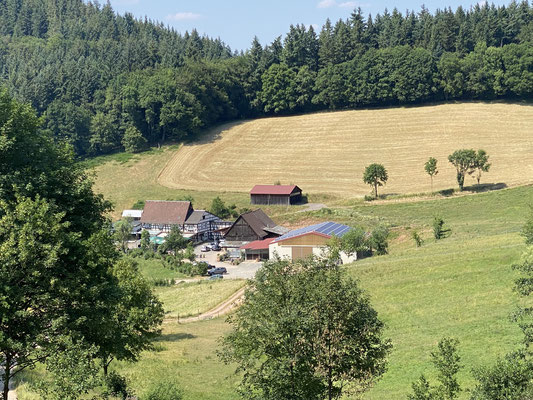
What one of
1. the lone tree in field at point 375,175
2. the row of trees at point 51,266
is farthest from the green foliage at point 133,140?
the row of trees at point 51,266

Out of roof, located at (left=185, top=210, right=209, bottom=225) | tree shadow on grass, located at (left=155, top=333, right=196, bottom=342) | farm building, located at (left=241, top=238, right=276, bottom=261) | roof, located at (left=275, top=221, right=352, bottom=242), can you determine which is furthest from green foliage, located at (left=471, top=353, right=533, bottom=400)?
roof, located at (left=185, top=210, right=209, bottom=225)

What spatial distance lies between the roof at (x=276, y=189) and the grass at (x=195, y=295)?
38.3m

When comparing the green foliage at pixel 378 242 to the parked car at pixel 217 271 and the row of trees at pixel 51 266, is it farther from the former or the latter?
the row of trees at pixel 51 266

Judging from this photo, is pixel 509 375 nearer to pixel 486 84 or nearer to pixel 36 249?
pixel 36 249

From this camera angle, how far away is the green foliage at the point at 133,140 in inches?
5325

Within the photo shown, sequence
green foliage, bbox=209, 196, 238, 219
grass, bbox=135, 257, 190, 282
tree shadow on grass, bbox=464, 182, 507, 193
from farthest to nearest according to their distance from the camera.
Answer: green foliage, bbox=209, 196, 238, 219, tree shadow on grass, bbox=464, 182, 507, 193, grass, bbox=135, 257, 190, 282

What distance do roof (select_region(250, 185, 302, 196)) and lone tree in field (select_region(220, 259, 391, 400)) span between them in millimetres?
81854

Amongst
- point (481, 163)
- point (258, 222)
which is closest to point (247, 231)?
point (258, 222)

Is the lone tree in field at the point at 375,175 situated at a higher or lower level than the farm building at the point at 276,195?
higher

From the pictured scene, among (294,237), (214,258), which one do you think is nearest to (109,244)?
(294,237)

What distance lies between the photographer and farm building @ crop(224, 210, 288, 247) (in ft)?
291

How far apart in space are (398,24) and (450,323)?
15039cm

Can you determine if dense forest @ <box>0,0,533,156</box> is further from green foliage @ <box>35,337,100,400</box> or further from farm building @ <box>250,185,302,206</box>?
green foliage @ <box>35,337,100,400</box>

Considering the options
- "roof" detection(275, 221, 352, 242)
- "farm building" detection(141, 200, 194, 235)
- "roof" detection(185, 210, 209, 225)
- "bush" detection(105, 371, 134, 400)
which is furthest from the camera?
"farm building" detection(141, 200, 194, 235)
